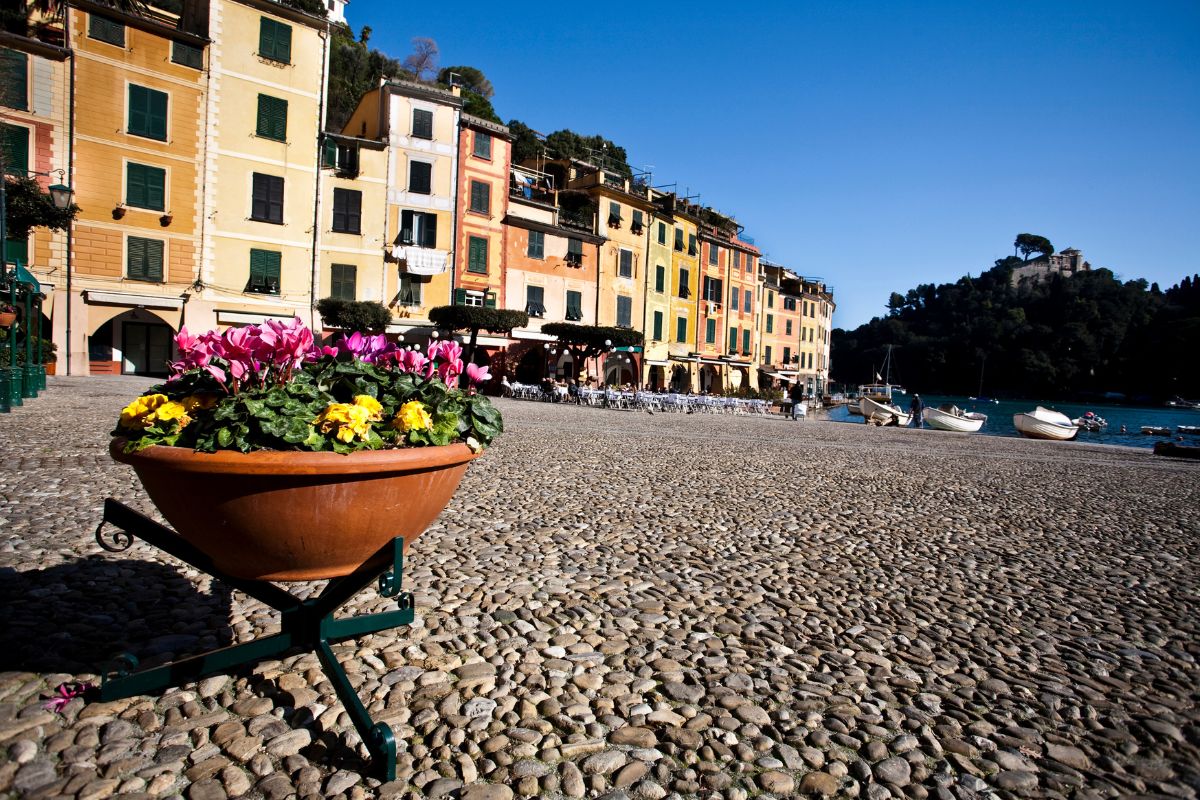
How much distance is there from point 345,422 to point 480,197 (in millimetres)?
32274

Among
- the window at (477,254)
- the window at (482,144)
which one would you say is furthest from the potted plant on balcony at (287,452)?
the window at (482,144)

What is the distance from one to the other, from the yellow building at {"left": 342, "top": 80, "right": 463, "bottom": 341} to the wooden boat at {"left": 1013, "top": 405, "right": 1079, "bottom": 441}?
2592 centimetres

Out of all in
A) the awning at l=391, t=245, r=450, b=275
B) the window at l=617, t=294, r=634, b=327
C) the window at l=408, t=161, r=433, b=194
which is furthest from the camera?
the window at l=617, t=294, r=634, b=327

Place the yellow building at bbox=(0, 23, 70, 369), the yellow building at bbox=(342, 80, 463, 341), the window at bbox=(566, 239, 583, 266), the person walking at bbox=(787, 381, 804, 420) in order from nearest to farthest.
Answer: the yellow building at bbox=(0, 23, 70, 369)
the person walking at bbox=(787, 381, 804, 420)
the yellow building at bbox=(342, 80, 463, 341)
the window at bbox=(566, 239, 583, 266)

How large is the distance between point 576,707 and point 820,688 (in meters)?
1.02

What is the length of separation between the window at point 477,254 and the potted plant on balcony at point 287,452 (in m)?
30.9

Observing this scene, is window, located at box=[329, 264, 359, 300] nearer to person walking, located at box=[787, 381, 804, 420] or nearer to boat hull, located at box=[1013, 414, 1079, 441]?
person walking, located at box=[787, 381, 804, 420]

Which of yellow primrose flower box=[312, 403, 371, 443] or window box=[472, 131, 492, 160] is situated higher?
window box=[472, 131, 492, 160]

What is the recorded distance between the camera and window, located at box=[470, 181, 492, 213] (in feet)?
107

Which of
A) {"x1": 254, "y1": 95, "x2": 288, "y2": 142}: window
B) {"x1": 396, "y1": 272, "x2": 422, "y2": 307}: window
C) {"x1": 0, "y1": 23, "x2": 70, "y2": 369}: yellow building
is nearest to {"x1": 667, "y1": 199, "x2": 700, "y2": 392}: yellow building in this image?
{"x1": 396, "y1": 272, "x2": 422, "y2": 307}: window

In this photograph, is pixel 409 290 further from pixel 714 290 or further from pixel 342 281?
pixel 714 290

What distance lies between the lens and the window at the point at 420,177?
31.1 meters

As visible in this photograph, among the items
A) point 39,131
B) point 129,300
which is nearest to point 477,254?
point 129,300

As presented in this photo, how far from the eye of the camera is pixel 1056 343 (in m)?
101
